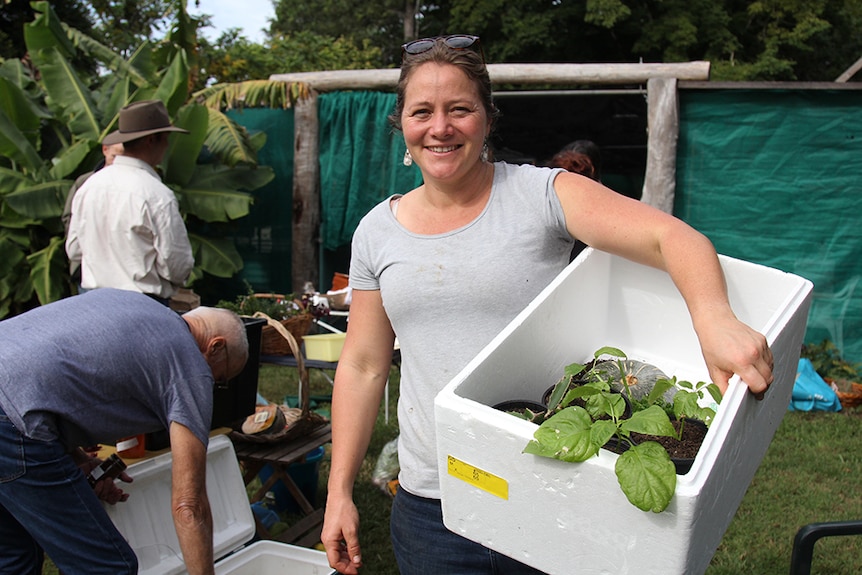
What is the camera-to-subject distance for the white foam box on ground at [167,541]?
2926mm

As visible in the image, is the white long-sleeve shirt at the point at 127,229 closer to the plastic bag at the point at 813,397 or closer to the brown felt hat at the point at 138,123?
the brown felt hat at the point at 138,123

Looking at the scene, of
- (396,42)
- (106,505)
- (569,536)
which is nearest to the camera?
(569,536)

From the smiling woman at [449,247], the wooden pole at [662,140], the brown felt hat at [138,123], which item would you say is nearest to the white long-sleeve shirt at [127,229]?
the brown felt hat at [138,123]

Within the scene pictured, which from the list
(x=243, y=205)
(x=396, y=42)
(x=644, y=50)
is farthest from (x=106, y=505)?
(x=396, y=42)

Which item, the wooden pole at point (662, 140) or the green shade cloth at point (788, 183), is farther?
the wooden pole at point (662, 140)

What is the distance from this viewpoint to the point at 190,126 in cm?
718

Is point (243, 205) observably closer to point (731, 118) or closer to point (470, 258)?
point (731, 118)

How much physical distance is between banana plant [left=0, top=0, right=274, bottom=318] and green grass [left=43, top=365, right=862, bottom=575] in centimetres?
281

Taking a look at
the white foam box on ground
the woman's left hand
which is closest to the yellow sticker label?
the woman's left hand

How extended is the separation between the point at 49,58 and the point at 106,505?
19.8ft

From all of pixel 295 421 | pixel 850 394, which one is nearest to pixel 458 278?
pixel 295 421

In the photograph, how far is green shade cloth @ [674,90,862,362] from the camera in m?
6.52

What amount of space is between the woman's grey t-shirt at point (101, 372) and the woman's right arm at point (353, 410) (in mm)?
743

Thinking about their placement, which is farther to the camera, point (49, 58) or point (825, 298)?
point (49, 58)
